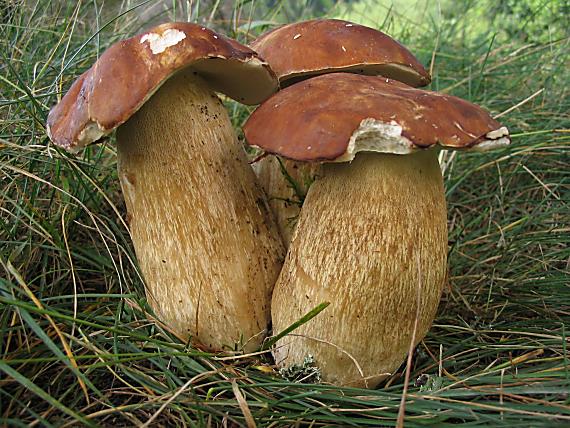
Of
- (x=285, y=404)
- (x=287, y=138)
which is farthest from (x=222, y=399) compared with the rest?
(x=287, y=138)

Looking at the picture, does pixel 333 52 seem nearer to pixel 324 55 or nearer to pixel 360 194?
pixel 324 55

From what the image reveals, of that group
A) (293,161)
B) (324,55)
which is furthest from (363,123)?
(324,55)

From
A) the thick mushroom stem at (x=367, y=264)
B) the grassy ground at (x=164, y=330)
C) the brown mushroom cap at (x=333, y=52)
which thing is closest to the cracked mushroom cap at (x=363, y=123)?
the thick mushroom stem at (x=367, y=264)

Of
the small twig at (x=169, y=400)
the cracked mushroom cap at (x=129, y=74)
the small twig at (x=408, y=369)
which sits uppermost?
the cracked mushroom cap at (x=129, y=74)

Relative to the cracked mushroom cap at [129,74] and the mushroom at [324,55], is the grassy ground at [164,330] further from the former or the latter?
the mushroom at [324,55]

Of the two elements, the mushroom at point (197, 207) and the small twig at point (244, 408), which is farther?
the mushroom at point (197, 207)

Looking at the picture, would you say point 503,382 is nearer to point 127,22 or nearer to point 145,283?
point 145,283

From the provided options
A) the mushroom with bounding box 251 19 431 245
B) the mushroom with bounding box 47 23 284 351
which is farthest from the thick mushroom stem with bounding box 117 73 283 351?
the mushroom with bounding box 251 19 431 245
